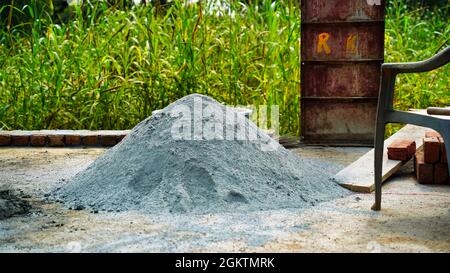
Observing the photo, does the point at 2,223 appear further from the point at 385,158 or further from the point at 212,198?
the point at 385,158

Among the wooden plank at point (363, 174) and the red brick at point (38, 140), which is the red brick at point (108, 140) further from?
the wooden plank at point (363, 174)

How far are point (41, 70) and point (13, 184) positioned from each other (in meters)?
2.34

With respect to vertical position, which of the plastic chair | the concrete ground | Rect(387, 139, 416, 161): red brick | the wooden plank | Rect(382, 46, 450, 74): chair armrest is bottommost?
the concrete ground

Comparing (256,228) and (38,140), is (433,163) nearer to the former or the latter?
(256,228)

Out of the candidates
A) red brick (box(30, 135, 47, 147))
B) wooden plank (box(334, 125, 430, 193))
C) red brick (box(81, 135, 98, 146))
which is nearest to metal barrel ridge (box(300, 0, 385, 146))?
wooden plank (box(334, 125, 430, 193))

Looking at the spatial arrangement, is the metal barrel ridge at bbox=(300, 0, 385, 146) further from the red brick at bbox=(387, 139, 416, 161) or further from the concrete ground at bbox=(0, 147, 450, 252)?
the concrete ground at bbox=(0, 147, 450, 252)

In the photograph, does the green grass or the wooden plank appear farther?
Result: the green grass

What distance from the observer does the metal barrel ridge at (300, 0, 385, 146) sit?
5.97 meters

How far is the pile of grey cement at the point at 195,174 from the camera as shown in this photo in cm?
365

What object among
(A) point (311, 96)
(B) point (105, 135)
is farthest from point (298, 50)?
(B) point (105, 135)

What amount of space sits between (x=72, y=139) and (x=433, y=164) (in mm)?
3175

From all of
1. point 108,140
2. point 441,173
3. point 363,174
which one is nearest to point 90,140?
point 108,140

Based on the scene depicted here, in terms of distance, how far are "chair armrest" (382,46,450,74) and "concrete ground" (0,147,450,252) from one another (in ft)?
2.46

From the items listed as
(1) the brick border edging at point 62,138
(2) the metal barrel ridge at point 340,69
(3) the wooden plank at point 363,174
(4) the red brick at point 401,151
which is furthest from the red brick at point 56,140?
(4) the red brick at point 401,151
